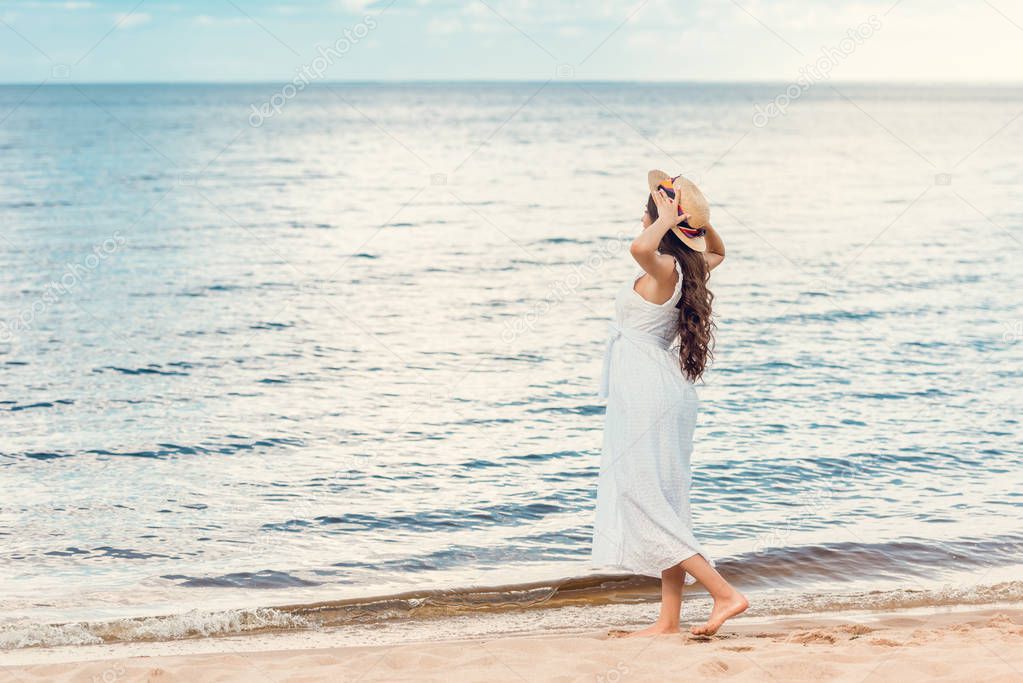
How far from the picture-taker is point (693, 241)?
548 centimetres

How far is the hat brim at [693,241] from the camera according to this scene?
5422 mm

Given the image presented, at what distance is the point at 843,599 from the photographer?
7059 mm

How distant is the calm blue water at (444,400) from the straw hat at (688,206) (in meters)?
3.05

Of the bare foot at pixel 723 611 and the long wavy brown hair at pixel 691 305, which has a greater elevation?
the long wavy brown hair at pixel 691 305

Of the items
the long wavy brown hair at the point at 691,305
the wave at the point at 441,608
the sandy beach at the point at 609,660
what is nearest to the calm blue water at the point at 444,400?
the wave at the point at 441,608

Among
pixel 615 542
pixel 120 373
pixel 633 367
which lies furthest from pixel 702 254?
pixel 120 373

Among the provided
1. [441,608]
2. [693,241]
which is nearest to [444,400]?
[441,608]

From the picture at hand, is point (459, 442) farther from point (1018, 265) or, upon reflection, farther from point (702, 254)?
point (1018, 265)

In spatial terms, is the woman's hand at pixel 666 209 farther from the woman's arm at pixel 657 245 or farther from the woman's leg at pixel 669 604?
the woman's leg at pixel 669 604

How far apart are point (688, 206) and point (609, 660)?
236cm

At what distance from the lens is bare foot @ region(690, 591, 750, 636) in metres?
5.57

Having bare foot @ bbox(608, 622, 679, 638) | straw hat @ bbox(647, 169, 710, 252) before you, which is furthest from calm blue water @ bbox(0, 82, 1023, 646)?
straw hat @ bbox(647, 169, 710, 252)

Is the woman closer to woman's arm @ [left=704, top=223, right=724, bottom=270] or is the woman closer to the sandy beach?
woman's arm @ [left=704, top=223, right=724, bottom=270]

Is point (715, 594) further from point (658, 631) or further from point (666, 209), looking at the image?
point (666, 209)
